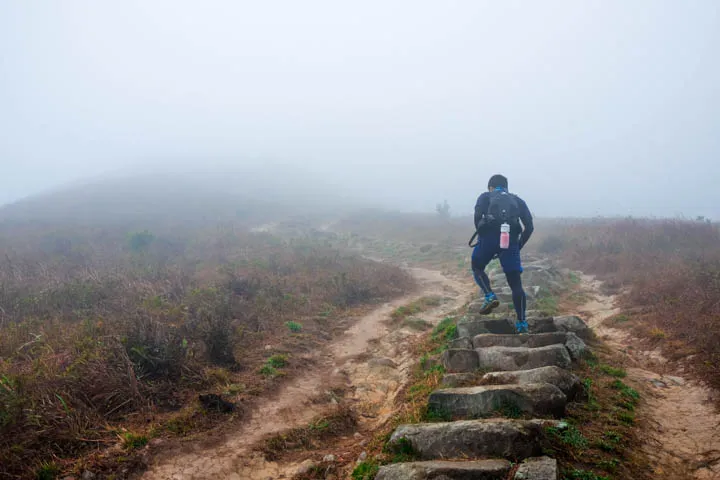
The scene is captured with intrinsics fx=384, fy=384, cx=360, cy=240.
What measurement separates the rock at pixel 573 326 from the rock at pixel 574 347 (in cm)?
89

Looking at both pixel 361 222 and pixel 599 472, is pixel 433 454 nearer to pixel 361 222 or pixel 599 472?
pixel 599 472

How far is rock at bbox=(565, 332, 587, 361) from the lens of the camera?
6.01m

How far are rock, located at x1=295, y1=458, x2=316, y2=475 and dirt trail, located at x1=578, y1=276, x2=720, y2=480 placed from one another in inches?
135

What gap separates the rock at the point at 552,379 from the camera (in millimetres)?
4625

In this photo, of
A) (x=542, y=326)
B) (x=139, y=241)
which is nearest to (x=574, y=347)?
(x=542, y=326)

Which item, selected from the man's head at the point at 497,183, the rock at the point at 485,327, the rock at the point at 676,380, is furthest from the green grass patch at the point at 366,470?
the man's head at the point at 497,183

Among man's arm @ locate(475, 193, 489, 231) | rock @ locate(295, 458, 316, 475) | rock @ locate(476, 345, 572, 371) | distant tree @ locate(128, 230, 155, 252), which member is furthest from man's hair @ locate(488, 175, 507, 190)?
distant tree @ locate(128, 230, 155, 252)

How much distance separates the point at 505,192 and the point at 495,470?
16.4 ft

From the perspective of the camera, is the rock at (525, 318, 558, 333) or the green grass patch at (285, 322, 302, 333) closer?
the rock at (525, 318, 558, 333)

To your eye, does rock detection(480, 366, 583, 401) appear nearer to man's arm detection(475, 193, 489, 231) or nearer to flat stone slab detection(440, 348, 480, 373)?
flat stone slab detection(440, 348, 480, 373)

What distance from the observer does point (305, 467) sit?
443cm

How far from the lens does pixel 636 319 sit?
884cm

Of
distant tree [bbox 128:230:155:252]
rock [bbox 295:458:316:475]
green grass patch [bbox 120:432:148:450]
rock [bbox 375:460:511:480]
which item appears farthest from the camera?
distant tree [bbox 128:230:155:252]

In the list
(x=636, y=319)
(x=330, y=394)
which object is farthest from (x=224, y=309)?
(x=636, y=319)
